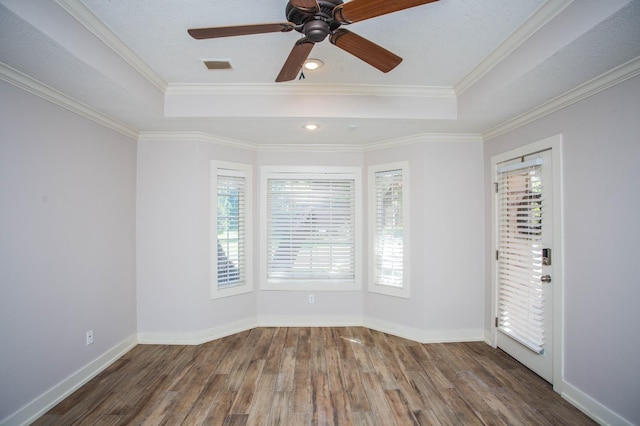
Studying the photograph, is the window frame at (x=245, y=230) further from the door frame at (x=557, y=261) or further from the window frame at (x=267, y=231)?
the door frame at (x=557, y=261)

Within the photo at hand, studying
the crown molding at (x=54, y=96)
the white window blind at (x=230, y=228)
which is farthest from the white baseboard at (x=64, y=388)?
the crown molding at (x=54, y=96)

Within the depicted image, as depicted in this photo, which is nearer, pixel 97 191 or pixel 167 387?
pixel 167 387

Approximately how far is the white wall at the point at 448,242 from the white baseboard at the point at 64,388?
3233 millimetres

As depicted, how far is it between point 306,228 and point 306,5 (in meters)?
2.92

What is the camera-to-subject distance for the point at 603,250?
2.14 m

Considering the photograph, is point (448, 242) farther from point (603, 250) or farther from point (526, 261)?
point (603, 250)

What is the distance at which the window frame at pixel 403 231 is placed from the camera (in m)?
3.63

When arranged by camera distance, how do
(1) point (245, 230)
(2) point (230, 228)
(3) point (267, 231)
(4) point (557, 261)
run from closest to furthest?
1. (4) point (557, 261)
2. (2) point (230, 228)
3. (1) point (245, 230)
4. (3) point (267, 231)

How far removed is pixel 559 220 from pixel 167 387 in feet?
12.0

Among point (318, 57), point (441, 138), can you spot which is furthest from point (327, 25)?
point (441, 138)

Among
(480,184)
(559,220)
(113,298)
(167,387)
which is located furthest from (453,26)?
(113,298)

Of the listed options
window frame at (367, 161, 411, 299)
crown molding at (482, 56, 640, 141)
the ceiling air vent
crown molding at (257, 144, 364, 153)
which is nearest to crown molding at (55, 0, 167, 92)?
the ceiling air vent

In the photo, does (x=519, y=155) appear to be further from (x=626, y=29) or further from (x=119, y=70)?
(x=119, y=70)

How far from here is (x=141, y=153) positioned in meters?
3.48
